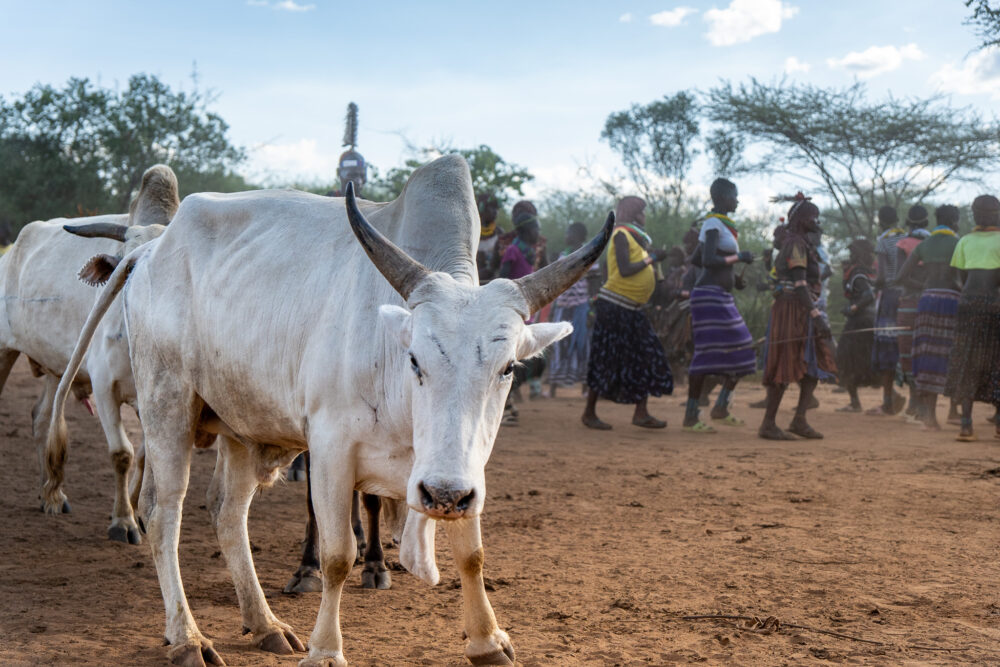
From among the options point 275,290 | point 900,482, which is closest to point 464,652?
point 275,290

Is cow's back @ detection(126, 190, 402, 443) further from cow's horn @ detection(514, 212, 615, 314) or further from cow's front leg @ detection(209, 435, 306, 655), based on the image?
cow's horn @ detection(514, 212, 615, 314)

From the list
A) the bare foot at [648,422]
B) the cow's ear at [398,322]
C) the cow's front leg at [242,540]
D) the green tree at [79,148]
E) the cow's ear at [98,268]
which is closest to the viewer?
the cow's ear at [398,322]

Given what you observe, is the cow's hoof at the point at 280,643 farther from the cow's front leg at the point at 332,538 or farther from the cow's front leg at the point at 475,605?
the cow's front leg at the point at 475,605

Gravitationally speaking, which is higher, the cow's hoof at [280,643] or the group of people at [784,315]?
the group of people at [784,315]

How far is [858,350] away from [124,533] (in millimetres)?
8659

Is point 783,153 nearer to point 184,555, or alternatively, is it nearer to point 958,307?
point 958,307

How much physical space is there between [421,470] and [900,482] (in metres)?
5.16

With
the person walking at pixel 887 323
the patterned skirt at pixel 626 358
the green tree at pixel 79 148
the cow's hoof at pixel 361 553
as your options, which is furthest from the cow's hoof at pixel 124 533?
the green tree at pixel 79 148

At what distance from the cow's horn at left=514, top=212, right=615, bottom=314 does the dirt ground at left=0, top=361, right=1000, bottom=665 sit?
1352 mm

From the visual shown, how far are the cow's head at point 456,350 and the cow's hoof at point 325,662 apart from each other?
0.86 m

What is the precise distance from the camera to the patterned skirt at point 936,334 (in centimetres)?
971

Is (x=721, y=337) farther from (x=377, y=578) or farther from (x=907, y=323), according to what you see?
(x=377, y=578)

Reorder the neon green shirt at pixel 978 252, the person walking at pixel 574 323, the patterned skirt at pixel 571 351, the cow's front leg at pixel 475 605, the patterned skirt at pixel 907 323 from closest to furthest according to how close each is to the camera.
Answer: the cow's front leg at pixel 475 605
the neon green shirt at pixel 978 252
the patterned skirt at pixel 907 323
the person walking at pixel 574 323
the patterned skirt at pixel 571 351

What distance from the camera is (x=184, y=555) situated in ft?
17.4
